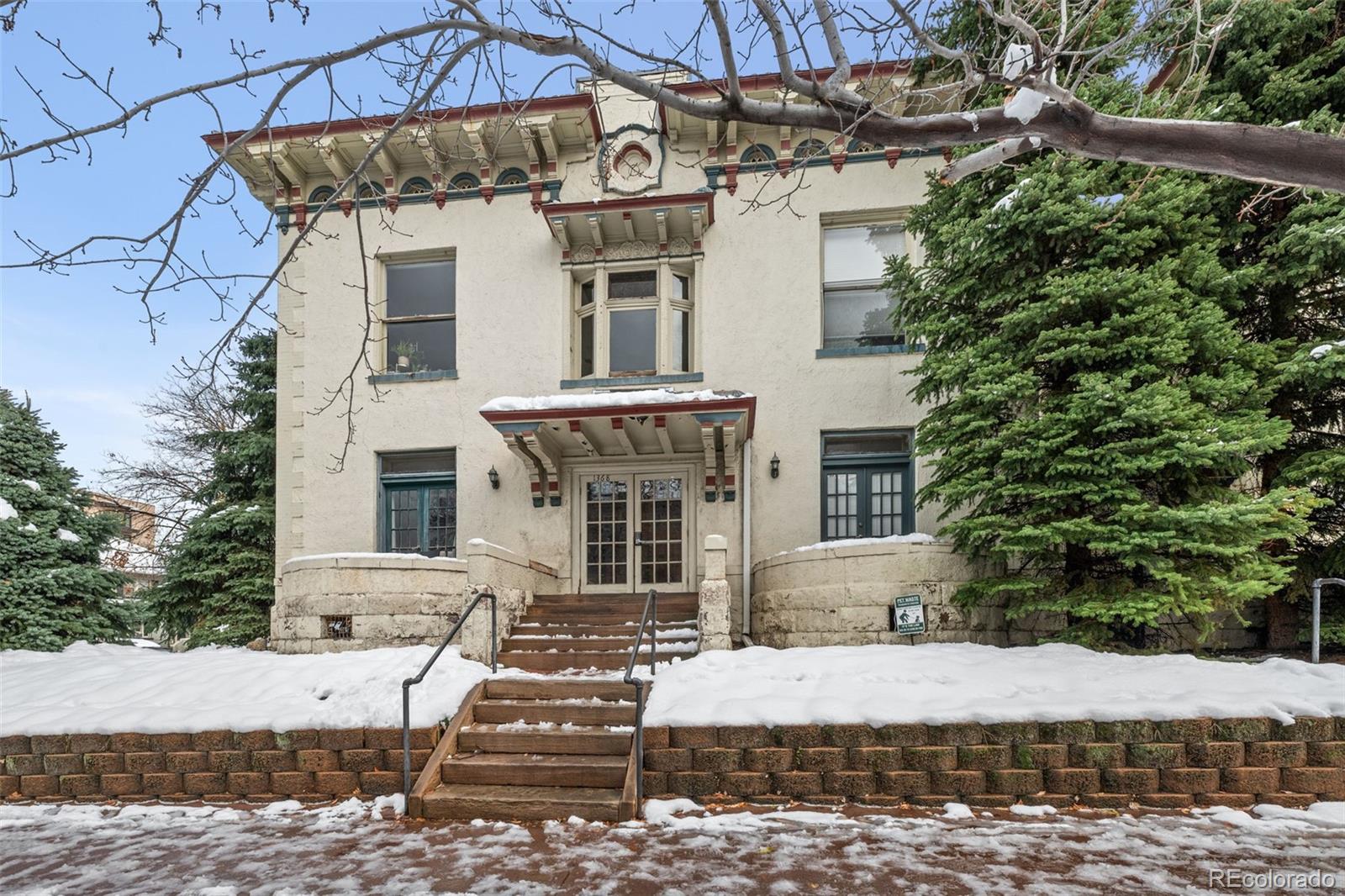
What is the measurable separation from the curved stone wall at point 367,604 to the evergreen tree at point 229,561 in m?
3.41

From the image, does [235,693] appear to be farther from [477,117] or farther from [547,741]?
[477,117]

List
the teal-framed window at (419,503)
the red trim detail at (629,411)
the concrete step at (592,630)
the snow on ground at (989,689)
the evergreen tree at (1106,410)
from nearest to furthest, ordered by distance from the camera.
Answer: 1. the snow on ground at (989,689)
2. the evergreen tree at (1106,410)
3. the concrete step at (592,630)
4. the red trim detail at (629,411)
5. the teal-framed window at (419,503)

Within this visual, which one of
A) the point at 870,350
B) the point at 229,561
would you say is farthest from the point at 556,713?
the point at 229,561

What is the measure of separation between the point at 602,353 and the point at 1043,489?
6537mm

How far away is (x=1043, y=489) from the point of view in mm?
7215

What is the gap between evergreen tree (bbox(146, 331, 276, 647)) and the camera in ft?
38.8

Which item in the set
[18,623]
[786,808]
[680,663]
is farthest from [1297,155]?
[18,623]

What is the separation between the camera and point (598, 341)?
36.9ft

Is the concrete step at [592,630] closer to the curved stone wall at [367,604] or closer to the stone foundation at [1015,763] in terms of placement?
the curved stone wall at [367,604]

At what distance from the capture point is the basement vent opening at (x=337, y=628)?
29.3 feet

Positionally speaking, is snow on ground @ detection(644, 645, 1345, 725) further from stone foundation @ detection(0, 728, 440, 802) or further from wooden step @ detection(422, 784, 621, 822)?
stone foundation @ detection(0, 728, 440, 802)

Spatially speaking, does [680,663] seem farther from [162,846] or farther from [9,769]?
[9,769]

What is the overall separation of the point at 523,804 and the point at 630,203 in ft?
26.6

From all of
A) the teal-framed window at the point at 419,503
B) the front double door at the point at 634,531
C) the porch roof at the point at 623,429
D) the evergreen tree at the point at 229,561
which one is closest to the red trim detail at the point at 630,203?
the porch roof at the point at 623,429
